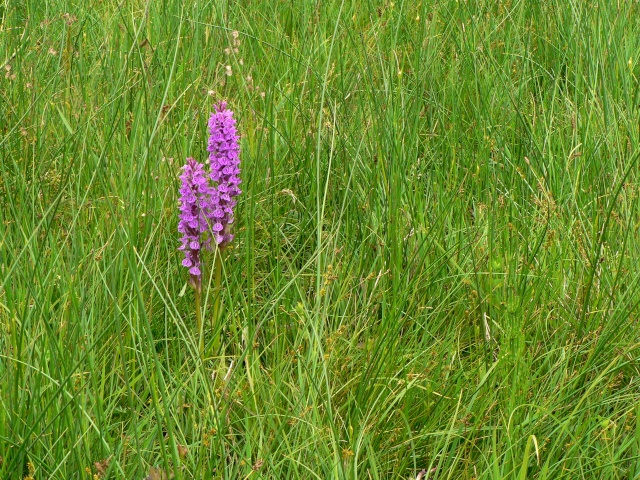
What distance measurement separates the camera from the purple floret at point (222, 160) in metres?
1.75

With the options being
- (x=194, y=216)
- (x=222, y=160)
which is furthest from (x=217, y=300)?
(x=222, y=160)

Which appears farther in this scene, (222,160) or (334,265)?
(334,265)

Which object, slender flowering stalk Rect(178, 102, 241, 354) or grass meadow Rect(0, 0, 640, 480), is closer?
grass meadow Rect(0, 0, 640, 480)

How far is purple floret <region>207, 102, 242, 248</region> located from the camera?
5.75ft

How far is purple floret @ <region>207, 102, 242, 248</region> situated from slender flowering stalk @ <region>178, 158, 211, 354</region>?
0.02 meters

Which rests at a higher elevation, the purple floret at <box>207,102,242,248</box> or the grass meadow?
the purple floret at <box>207,102,242,248</box>

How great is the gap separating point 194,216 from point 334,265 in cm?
37

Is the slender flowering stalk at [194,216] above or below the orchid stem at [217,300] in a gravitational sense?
above

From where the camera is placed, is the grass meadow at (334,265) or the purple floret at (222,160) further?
the purple floret at (222,160)

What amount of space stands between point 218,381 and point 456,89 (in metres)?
1.44

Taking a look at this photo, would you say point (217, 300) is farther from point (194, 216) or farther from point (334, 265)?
point (334, 265)

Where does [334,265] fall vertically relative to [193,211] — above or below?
below

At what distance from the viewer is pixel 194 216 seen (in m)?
1.76

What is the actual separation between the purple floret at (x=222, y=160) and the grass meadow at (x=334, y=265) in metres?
0.10
